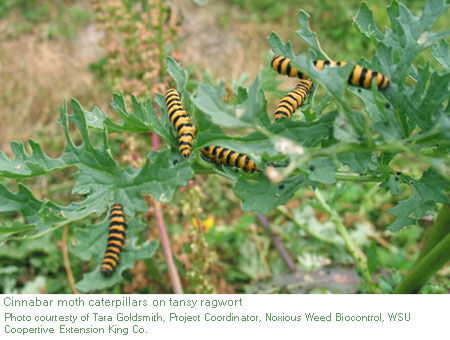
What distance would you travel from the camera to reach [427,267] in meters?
1.89

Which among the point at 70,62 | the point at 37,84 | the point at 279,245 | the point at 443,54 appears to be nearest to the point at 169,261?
the point at 279,245

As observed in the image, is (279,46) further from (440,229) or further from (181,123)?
(440,229)

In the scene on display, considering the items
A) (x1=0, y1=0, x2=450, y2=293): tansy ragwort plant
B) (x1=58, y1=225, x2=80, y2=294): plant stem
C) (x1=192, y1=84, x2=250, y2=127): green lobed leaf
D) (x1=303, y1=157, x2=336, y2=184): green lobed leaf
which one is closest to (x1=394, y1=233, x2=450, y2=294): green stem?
(x1=0, y1=0, x2=450, y2=293): tansy ragwort plant

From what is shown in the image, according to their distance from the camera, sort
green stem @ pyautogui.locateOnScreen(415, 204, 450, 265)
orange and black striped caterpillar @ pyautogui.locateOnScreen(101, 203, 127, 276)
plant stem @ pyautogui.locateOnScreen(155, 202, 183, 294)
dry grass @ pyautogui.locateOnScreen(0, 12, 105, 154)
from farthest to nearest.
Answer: dry grass @ pyautogui.locateOnScreen(0, 12, 105, 154) < plant stem @ pyautogui.locateOnScreen(155, 202, 183, 294) < orange and black striped caterpillar @ pyautogui.locateOnScreen(101, 203, 127, 276) < green stem @ pyautogui.locateOnScreen(415, 204, 450, 265)

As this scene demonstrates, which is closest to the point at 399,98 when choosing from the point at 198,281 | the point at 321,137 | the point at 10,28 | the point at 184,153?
the point at 321,137

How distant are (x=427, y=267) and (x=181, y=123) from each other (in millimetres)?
1168

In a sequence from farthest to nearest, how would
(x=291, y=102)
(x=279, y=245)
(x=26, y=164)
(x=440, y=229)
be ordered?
1. (x=279, y=245)
2. (x=440, y=229)
3. (x=291, y=102)
4. (x=26, y=164)

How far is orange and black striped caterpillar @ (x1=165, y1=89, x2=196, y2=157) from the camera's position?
1572 mm

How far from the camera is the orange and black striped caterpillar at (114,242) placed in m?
2.04

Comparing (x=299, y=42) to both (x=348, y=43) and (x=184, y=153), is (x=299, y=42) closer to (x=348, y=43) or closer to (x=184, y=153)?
(x=348, y=43)

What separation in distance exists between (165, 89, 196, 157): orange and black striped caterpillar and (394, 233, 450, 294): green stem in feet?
3.36

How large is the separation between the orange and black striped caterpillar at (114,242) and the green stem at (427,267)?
1300mm

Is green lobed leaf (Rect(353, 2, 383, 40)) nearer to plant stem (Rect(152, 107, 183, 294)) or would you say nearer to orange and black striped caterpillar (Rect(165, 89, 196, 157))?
orange and black striped caterpillar (Rect(165, 89, 196, 157))
